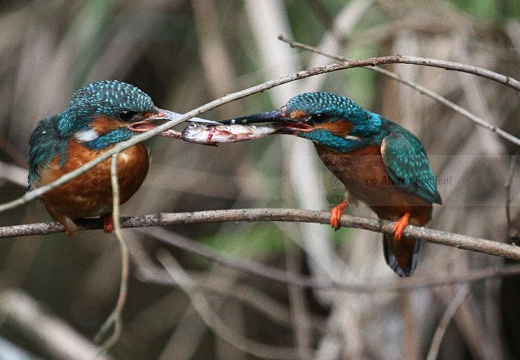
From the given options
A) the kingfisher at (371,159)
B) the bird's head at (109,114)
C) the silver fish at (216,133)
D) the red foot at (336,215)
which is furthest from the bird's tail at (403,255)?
the bird's head at (109,114)

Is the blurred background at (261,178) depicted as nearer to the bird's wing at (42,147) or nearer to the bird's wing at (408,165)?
the bird's wing at (408,165)

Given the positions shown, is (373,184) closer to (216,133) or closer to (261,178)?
(216,133)

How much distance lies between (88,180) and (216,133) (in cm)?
51

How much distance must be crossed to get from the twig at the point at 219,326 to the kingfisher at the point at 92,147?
905 mm

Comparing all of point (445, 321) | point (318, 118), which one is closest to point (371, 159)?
point (318, 118)

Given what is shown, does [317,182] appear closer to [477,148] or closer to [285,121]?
[477,148]

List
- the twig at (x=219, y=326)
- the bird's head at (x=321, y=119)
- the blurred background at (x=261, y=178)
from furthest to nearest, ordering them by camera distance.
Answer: the blurred background at (x=261, y=178) < the twig at (x=219, y=326) < the bird's head at (x=321, y=119)

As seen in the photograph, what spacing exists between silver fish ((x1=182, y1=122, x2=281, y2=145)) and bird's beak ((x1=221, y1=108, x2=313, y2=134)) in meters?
0.04

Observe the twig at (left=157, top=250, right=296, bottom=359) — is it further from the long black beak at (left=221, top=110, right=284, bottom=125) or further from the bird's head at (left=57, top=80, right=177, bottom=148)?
the long black beak at (left=221, top=110, right=284, bottom=125)

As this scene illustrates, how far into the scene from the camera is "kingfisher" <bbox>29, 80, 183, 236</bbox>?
1.99 metres

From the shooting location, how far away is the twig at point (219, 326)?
3.08m

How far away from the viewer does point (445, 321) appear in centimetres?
263

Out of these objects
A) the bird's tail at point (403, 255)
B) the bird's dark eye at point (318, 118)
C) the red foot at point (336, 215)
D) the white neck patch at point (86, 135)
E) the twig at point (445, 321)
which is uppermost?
the white neck patch at point (86, 135)

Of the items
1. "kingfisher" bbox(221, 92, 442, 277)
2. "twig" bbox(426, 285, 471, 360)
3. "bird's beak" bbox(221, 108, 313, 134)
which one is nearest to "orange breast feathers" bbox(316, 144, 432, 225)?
"kingfisher" bbox(221, 92, 442, 277)
